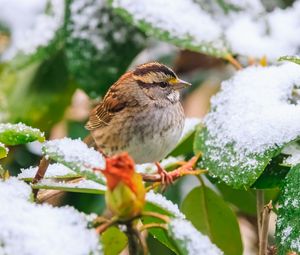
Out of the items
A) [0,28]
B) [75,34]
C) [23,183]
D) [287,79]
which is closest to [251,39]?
[287,79]

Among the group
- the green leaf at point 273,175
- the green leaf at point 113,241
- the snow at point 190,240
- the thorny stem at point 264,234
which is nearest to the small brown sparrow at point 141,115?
the green leaf at point 273,175

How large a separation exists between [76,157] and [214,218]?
2.28 ft

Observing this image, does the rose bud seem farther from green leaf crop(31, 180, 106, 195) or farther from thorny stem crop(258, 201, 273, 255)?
thorny stem crop(258, 201, 273, 255)

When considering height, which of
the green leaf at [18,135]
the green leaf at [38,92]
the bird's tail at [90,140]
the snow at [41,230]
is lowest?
the bird's tail at [90,140]

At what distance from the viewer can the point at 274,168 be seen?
1.65 metres

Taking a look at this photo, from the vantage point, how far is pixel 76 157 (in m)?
1.23

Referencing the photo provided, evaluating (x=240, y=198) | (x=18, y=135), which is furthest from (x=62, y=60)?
(x=18, y=135)

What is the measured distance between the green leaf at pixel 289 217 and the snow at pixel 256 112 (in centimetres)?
13

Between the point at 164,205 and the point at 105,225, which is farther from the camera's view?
the point at 164,205

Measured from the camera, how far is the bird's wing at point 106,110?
2512 mm

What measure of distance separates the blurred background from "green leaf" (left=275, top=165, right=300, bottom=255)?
2.78 ft

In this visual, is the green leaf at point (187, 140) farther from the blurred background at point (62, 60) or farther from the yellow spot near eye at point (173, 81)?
the yellow spot near eye at point (173, 81)

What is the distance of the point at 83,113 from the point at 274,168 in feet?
4.87

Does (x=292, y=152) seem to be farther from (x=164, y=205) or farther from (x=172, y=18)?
(x=172, y=18)
